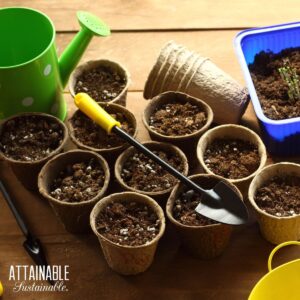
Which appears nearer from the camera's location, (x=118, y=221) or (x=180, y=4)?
(x=118, y=221)

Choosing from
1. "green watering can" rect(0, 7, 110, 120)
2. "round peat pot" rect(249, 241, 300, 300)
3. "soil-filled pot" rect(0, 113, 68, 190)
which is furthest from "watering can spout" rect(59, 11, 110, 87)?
"round peat pot" rect(249, 241, 300, 300)

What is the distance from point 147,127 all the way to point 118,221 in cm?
20

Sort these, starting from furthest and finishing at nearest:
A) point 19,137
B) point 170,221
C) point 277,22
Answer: point 277,22 → point 19,137 → point 170,221

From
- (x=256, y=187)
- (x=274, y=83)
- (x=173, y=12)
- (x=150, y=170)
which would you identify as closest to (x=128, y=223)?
(x=150, y=170)

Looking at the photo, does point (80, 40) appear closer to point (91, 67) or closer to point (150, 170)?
point (91, 67)

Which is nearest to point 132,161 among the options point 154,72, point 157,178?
point 157,178

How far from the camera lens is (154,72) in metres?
1.11

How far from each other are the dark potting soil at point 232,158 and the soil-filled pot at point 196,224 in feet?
0.14

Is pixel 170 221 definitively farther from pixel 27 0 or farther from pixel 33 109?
pixel 27 0

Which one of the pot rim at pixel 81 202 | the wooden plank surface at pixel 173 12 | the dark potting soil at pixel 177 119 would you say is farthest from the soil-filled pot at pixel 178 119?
the wooden plank surface at pixel 173 12

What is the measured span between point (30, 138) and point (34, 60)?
0.14m

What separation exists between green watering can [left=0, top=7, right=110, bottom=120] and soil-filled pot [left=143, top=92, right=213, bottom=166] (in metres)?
0.17

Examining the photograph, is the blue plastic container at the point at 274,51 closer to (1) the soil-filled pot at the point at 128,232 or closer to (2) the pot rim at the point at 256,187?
(2) the pot rim at the point at 256,187

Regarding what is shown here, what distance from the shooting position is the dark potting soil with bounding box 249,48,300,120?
1094mm
